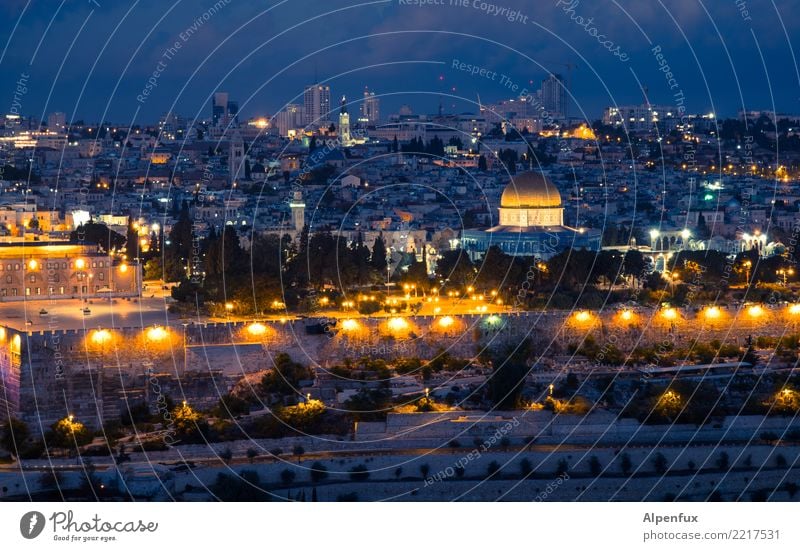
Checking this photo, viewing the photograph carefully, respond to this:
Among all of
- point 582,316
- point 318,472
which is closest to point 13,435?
point 318,472

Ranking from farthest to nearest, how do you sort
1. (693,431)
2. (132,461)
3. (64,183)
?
(64,183) → (693,431) → (132,461)

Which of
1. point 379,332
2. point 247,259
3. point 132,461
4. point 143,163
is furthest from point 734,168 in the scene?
point 132,461

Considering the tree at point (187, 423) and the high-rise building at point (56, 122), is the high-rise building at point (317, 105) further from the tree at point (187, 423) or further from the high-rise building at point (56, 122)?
the tree at point (187, 423)

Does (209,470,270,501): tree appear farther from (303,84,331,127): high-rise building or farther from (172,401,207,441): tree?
(303,84,331,127): high-rise building

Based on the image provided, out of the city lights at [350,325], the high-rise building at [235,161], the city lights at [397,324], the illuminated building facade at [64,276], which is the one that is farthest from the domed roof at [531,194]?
the high-rise building at [235,161]

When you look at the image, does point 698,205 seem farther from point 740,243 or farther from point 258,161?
point 258,161

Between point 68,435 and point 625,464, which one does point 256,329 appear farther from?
point 625,464

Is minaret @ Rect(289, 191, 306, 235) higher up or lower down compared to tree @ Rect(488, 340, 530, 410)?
higher up

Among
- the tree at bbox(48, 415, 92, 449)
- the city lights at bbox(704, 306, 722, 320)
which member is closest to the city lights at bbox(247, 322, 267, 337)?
the tree at bbox(48, 415, 92, 449)
